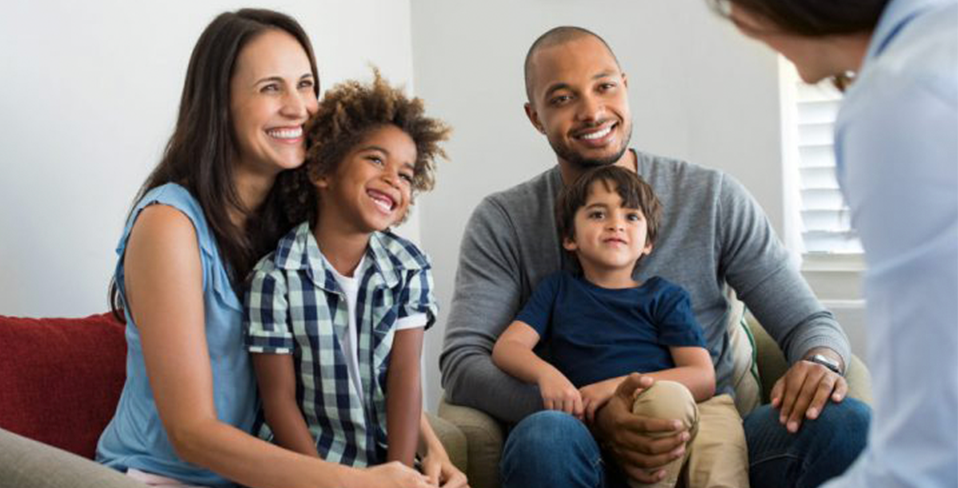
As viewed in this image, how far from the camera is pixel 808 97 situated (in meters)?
3.08

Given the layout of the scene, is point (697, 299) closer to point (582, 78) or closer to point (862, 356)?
point (582, 78)

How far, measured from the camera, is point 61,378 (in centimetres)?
183

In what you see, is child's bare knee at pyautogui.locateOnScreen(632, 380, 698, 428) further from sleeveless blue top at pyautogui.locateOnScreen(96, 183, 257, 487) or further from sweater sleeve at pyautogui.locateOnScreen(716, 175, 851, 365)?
sleeveless blue top at pyautogui.locateOnScreen(96, 183, 257, 487)

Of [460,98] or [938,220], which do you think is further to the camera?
[460,98]

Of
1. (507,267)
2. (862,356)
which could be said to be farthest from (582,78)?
(862,356)

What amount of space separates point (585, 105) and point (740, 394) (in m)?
0.64

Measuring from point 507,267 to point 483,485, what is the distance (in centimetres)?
45

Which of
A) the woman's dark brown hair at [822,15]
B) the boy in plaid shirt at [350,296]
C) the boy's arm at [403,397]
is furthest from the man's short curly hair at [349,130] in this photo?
the woman's dark brown hair at [822,15]

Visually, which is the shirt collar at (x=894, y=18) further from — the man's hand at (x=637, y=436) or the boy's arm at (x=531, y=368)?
the boy's arm at (x=531, y=368)

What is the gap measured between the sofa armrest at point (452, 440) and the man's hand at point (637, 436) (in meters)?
0.26

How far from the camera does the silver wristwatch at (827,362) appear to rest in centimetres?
204

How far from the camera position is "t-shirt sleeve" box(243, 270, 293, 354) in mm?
1697

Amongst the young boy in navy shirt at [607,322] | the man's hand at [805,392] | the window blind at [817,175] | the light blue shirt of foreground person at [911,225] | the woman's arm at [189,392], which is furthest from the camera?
the window blind at [817,175]

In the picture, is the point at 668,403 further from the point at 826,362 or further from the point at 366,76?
the point at 366,76
